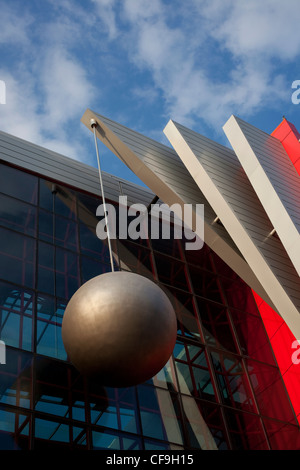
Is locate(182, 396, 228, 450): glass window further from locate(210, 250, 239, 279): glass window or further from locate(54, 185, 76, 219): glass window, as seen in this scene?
locate(54, 185, 76, 219): glass window

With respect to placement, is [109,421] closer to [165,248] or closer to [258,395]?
[258,395]

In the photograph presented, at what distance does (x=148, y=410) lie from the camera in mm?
11102

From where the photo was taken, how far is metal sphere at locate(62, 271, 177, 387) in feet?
20.8

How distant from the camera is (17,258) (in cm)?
1223

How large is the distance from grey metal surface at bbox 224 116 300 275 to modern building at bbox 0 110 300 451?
1.4 inches

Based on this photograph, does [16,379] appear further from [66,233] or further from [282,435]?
[282,435]

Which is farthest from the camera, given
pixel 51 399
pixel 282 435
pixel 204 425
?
pixel 282 435

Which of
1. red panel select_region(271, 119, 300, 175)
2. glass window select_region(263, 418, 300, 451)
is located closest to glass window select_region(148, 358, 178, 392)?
glass window select_region(263, 418, 300, 451)

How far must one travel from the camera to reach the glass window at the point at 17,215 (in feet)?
42.8

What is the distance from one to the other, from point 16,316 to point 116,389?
2.56 metres

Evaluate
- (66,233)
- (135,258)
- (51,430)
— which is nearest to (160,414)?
(51,430)

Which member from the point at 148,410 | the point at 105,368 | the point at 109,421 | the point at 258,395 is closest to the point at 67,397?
the point at 109,421

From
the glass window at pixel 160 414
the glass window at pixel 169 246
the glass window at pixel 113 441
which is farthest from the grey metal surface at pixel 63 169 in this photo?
the glass window at pixel 113 441

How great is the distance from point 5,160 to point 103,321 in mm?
9269
